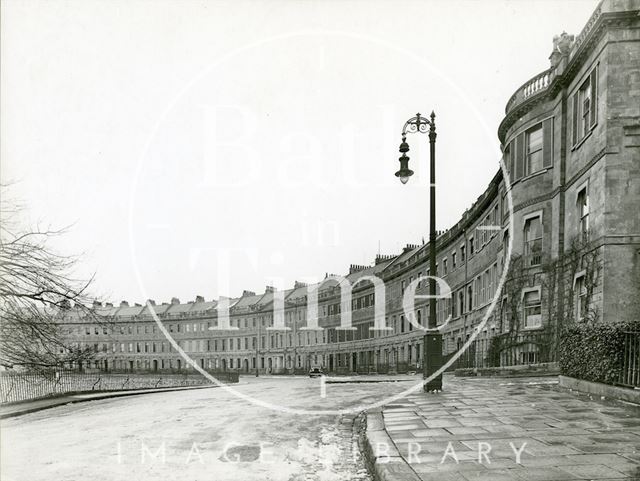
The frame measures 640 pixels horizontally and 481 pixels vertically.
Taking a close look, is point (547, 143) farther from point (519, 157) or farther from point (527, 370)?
point (527, 370)

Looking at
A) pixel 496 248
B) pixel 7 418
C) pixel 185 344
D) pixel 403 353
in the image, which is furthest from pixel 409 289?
pixel 185 344

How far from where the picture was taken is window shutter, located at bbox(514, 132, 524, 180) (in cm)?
2442

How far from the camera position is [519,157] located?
80.6ft

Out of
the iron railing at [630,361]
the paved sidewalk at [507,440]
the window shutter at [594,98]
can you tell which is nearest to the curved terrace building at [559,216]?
the window shutter at [594,98]

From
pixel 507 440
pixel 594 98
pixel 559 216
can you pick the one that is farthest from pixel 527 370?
pixel 507 440

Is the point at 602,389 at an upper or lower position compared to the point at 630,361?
lower

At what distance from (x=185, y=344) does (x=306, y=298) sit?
3356 cm

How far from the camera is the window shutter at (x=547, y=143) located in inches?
901

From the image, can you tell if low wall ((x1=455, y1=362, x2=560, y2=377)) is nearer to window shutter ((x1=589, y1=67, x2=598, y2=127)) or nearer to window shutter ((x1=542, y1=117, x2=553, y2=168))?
window shutter ((x1=542, y1=117, x2=553, y2=168))

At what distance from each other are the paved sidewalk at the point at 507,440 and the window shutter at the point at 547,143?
1485 cm

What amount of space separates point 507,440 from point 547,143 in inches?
760

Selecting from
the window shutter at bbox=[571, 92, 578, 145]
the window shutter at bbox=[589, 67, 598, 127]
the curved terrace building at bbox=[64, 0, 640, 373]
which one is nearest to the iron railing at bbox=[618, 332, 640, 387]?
the curved terrace building at bbox=[64, 0, 640, 373]

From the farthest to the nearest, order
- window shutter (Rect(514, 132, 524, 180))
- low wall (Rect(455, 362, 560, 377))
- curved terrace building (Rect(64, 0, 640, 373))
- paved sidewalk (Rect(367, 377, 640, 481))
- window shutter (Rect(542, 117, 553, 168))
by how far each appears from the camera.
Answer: window shutter (Rect(514, 132, 524, 180)) < window shutter (Rect(542, 117, 553, 168)) < low wall (Rect(455, 362, 560, 377)) < curved terrace building (Rect(64, 0, 640, 373)) < paved sidewalk (Rect(367, 377, 640, 481))

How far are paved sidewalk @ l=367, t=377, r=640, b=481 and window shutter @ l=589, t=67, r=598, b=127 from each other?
12405mm
